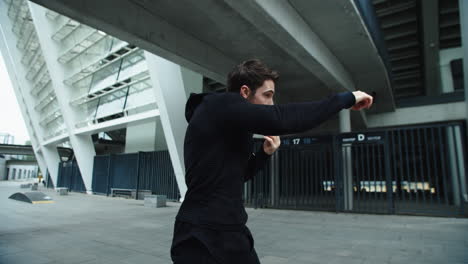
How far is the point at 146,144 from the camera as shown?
1897 cm

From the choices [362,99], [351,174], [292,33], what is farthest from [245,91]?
[351,174]

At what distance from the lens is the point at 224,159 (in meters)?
1.25

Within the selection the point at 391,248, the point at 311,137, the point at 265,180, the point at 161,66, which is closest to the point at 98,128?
the point at 161,66

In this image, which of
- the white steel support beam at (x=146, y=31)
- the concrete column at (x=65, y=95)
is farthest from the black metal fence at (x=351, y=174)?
the concrete column at (x=65, y=95)

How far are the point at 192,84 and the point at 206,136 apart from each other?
13151mm

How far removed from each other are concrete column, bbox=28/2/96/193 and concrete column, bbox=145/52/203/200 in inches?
467

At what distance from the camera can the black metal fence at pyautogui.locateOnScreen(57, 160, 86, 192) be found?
2492 centimetres

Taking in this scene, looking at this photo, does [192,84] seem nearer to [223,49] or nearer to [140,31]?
[223,49]

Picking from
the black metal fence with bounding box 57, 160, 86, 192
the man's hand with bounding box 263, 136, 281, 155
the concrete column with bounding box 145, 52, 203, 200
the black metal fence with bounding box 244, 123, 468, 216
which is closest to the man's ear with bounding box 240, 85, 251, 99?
the man's hand with bounding box 263, 136, 281, 155

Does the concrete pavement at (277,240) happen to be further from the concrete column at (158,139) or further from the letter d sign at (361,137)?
the concrete column at (158,139)

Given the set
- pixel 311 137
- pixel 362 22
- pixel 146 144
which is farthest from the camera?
pixel 146 144

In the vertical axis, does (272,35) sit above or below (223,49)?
below

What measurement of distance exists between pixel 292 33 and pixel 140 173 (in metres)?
13.1

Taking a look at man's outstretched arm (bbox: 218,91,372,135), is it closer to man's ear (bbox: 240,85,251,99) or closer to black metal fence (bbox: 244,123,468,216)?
man's ear (bbox: 240,85,251,99)
